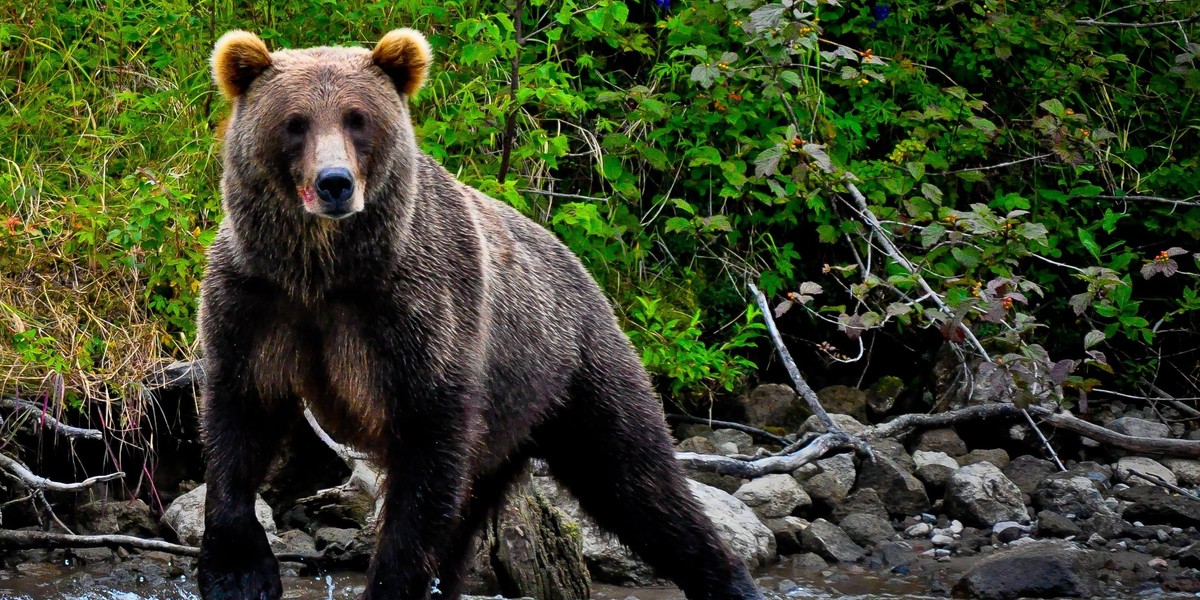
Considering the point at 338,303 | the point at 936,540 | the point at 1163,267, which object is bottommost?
the point at 936,540

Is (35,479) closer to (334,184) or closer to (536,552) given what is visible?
(536,552)

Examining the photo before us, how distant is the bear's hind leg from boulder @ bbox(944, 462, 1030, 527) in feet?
6.48

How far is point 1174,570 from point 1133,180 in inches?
131

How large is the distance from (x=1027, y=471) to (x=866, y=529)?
1.24 meters

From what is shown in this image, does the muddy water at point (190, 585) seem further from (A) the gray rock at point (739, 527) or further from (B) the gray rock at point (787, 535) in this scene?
(B) the gray rock at point (787, 535)

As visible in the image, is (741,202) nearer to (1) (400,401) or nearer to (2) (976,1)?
(2) (976,1)

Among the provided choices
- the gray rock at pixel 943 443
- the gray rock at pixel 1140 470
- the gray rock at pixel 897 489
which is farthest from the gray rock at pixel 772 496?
the gray rock at pixel 1140 470

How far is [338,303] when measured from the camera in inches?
165

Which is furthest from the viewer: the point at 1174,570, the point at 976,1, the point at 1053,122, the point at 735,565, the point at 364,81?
the point at 976,1

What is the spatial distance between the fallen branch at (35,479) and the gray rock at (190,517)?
59 centimetres

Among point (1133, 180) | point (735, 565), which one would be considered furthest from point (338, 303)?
point (1133, 180)

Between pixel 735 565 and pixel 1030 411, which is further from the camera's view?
pixel 1030 411

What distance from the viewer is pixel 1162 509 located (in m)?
6.79

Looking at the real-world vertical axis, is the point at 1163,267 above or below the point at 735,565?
above
